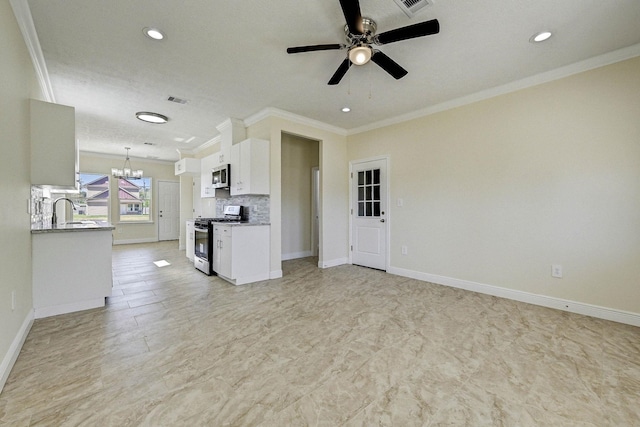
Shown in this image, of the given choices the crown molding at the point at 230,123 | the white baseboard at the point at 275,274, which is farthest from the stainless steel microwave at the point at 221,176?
the white baseboard at the point at 275,274

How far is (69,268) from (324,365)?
2.90 metres

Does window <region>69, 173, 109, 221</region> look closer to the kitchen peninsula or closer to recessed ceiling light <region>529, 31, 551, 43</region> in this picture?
the kitchen peninsula

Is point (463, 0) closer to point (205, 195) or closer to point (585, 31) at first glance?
point (585, 31)

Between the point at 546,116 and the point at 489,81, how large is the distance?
760 mm

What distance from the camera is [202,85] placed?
11.5 feet

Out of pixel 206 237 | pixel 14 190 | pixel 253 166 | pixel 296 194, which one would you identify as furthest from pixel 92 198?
pixel 14 190

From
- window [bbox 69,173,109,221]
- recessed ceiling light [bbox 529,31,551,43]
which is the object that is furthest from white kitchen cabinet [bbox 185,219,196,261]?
recessed ceiling light [bbox 529,31,551,43]

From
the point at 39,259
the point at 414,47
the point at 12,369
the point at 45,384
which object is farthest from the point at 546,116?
the point at 39,259

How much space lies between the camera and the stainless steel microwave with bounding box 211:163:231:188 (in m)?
4.80

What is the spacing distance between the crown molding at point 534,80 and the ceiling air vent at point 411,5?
2.01 m

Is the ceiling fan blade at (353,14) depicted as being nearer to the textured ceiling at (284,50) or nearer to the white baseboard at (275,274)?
the textured ceiling at (284,50)

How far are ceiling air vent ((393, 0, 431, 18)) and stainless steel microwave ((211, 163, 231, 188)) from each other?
3636 mm

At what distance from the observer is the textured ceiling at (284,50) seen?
7.08 ft

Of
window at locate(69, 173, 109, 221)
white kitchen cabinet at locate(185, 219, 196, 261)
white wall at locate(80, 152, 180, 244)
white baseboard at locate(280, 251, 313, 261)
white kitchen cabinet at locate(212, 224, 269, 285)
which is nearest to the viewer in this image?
white kitchen cabinet at locate(212, 224, 269, 285)
